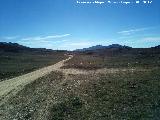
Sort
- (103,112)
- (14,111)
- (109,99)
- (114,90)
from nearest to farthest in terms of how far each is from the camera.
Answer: (103,112)
(14,111)
(109,99)
(114,90)

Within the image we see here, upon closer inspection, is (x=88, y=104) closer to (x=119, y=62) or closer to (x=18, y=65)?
(x=119, y=62)

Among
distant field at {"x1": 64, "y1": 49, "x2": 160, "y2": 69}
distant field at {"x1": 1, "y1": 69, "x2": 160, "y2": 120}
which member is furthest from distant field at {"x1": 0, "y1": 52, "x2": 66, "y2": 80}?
distant field at {"x1": 1, "y1": 69, "x2": 160, "y2": 120}

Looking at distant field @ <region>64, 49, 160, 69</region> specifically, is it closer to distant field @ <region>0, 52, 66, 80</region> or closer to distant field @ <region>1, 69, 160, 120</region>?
distant field @ <region>0, 52, 66, 80</region>

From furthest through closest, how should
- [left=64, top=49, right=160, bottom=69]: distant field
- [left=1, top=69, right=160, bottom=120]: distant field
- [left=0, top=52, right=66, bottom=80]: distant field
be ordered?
[left=64, top=49, right=160, bottom=69]: distant field
[left=0, top=52, right=66, bottom=80]: distant field
[left=1, top=69, right=160, bottom=120]: distant field

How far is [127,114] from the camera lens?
60.8 ft

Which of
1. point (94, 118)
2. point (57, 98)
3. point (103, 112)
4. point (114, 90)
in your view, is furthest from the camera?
point (114, 90)

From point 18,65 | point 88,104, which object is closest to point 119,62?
point 18,65

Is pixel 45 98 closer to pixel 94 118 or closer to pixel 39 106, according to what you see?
pixel 39 106

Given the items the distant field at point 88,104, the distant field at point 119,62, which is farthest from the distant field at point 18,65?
the distant field at point 88,104

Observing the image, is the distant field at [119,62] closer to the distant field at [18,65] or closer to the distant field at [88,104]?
the distant field at [18,65]

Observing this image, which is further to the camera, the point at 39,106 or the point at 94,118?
the point at 39,106

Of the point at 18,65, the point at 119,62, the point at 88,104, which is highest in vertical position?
the point at 88,104

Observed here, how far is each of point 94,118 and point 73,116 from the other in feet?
4.67

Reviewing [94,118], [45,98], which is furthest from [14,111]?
[94,118]
